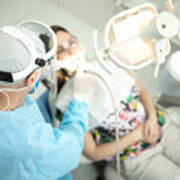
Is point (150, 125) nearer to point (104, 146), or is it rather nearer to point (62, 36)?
point (104, 146)

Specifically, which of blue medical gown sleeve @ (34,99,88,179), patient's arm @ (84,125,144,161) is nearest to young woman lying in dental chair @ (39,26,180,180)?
patient's arm @ (84,125,144,161)

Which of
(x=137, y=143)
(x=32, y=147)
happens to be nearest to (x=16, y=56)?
(x=32, y=147)

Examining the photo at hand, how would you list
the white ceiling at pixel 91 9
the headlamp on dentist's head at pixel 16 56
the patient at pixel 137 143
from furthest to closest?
the white ceiling at pixel 91 9, the patient at pixel 137 143, the headlamp on dentist's head at pixel 16 56

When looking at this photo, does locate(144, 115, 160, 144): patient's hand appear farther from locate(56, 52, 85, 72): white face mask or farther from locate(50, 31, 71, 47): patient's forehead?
locate(50, 31, 71, 47): patient's forehead

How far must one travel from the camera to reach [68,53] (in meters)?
1.11

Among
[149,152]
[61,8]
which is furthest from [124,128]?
[61,8]

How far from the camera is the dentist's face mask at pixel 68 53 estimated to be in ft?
3.59

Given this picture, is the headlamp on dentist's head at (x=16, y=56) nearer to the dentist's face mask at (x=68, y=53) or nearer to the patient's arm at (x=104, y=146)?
the dentist's face mask at (x=68, y=53)

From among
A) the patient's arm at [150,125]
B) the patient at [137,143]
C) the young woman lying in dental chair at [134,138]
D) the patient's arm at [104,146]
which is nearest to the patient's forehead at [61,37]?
the young woman lying in dental chair at [134,138]

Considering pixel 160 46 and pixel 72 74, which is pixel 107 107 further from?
pixel 160 46

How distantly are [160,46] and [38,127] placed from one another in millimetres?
546

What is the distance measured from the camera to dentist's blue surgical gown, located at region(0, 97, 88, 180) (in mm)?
673

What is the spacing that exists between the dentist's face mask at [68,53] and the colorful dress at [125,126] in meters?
0.38

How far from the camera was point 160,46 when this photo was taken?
→ 2.36 ft
